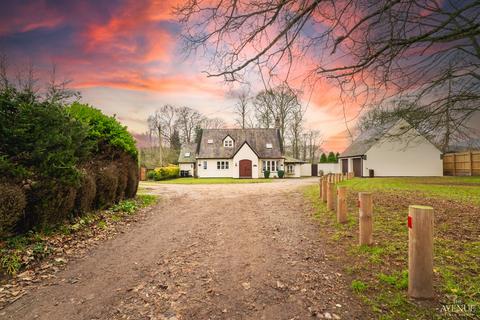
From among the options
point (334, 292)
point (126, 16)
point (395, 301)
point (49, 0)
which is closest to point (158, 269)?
point (334, 292)

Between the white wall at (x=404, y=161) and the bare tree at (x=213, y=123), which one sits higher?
the bare tree at (x=213, y=123)

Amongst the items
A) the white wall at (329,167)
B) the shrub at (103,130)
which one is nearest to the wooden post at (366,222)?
the shrub at (103,130)

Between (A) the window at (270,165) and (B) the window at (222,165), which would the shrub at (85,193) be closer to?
(B) the window at (222,165)

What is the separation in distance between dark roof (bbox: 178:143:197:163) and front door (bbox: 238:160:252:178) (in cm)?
846

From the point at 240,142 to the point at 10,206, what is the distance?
1236 inches

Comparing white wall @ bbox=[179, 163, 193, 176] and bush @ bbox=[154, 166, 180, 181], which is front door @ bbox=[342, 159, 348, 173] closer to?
white wall @ bbox=[179, 163, 193, 176]

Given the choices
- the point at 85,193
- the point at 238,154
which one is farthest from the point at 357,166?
the point at 85,193

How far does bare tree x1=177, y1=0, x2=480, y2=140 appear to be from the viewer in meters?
3.81

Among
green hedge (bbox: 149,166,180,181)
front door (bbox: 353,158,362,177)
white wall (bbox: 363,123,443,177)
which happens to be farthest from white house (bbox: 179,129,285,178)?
white wall (bbox: 363,123,443,177)

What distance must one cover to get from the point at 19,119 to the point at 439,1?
27.5 feet

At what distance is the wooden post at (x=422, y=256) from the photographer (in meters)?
2.89

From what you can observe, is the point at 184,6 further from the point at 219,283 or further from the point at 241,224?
the point at 241,224

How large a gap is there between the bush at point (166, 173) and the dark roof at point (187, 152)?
3.00m

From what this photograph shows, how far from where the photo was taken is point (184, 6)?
382cm
